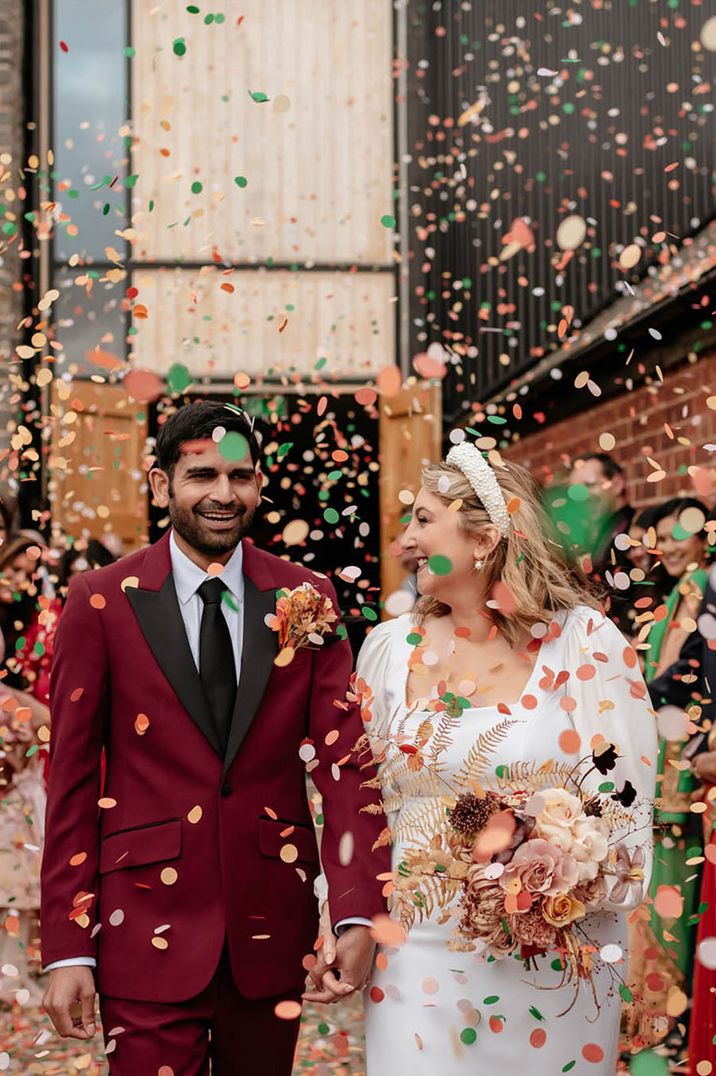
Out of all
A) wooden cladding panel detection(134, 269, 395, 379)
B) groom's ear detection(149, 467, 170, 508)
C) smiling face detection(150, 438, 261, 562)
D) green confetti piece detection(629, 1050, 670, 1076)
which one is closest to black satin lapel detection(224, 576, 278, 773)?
smiling face detection(150, 438, 261, 562)

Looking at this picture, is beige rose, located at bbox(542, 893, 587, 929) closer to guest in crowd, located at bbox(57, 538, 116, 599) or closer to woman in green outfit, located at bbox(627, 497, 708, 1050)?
woman in green outfit, located at bbox(627, 497, 708, 1050)

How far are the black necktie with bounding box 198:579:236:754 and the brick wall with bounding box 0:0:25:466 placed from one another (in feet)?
23.7

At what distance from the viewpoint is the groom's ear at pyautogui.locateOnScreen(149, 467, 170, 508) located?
101 inches

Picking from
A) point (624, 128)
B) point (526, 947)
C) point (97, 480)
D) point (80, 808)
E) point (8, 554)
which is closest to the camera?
point (526, 947)

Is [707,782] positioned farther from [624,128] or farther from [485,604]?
[624,128]

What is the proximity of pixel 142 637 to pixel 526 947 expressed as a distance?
89 cm

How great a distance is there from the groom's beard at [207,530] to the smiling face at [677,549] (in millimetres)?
2540

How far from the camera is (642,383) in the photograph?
273 inches

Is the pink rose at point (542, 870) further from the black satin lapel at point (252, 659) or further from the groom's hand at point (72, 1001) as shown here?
the groom's hand at point (72, 1001)

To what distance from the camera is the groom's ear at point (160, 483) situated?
257 centimetres

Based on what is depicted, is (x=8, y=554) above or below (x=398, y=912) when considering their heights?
above

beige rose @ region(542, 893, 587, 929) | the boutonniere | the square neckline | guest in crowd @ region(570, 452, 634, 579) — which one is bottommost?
beige rose @ region(542, 893, 587, 929)

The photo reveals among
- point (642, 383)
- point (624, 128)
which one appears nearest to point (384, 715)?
point (642, 383)

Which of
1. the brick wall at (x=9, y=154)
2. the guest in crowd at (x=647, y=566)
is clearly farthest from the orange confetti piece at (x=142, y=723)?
the brick wall at (x=9, y=154)
